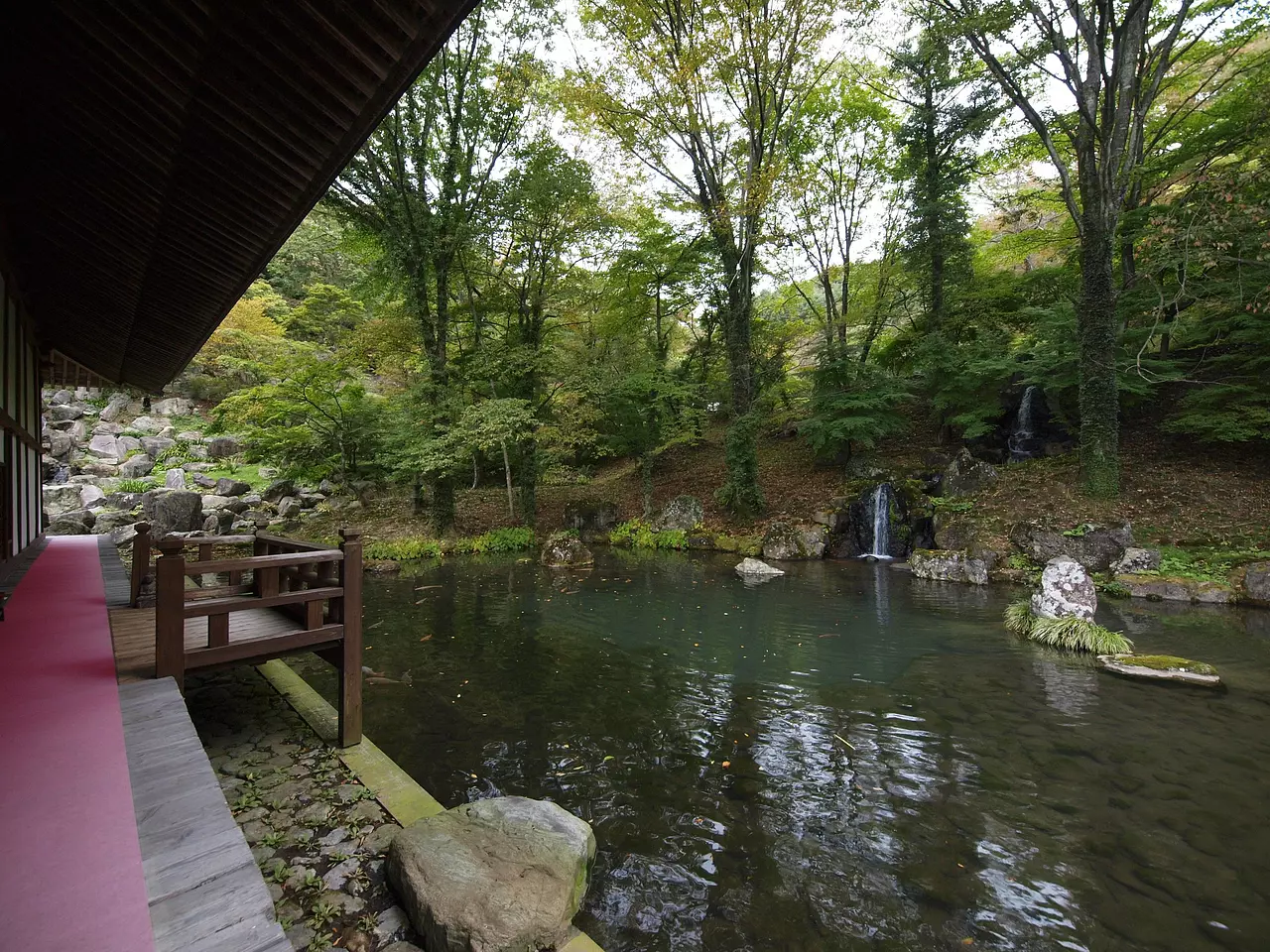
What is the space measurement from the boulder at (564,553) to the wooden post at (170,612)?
9.79 meters

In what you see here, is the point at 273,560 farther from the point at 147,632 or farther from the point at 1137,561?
the point at 1137,561

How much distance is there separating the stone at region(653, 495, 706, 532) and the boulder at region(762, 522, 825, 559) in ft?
9.20

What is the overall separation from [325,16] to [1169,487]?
15.2m

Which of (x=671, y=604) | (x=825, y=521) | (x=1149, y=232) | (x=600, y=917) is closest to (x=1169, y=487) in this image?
(x=1149, y=232)

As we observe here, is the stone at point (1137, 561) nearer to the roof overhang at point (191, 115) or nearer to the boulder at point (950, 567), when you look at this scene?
the boulder at point (950, 567)

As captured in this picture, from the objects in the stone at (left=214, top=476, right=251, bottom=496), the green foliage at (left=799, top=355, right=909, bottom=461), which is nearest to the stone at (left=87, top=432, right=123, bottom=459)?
the stone at (left=214, top=476, right=251, bottom=496)

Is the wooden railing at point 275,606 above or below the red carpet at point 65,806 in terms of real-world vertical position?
above

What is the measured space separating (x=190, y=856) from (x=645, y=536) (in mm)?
14177

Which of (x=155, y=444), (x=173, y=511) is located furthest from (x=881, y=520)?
(x=155, y=444)

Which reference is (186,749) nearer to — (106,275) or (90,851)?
(90,851)

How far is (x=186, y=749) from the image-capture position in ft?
8.59

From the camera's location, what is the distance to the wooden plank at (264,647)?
3.62 meters

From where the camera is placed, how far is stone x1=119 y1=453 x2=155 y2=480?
1808 centimetres

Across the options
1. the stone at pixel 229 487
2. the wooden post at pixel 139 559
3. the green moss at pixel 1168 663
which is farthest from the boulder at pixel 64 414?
the green moss at pixel 1168 663
